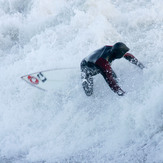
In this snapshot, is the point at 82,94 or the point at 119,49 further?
the point at 82,94

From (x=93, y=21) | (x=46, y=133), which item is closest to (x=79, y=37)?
(x=93, y=21)

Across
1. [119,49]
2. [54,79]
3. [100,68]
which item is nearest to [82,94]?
[54,79]

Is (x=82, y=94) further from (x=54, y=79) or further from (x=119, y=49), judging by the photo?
(x=119, y=49)

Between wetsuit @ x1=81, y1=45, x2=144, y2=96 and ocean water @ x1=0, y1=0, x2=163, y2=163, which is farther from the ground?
wetsuit @ x1=81, y1=45, x2=144, y2=96

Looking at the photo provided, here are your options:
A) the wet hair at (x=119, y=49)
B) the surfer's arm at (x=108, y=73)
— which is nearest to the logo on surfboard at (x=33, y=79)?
the surfer's arm at (x=108, y=73)

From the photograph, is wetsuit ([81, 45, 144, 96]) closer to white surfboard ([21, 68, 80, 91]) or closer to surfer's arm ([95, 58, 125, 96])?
surfer's arm ([95, 58, 125, 96])

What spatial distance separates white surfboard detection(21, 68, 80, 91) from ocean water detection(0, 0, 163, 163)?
131 mm

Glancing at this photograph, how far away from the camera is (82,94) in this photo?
4312 mm

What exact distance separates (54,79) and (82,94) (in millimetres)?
745

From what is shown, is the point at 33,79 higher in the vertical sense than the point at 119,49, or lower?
lower

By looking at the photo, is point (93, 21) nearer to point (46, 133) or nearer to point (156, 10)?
point (156, 10)

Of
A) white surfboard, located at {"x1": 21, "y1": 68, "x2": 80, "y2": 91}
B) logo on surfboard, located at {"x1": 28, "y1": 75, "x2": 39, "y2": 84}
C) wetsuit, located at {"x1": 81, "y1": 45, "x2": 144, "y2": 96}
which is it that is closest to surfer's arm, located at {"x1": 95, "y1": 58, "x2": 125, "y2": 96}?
wetsuit, located at {"x1": 81, "y1": 45, "x2": 144, "y2": 96}

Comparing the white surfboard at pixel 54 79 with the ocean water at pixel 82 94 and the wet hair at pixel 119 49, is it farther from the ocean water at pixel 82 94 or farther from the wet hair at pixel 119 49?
the wet hair at pixel 119 49

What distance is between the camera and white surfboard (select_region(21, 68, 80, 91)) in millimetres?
4559
